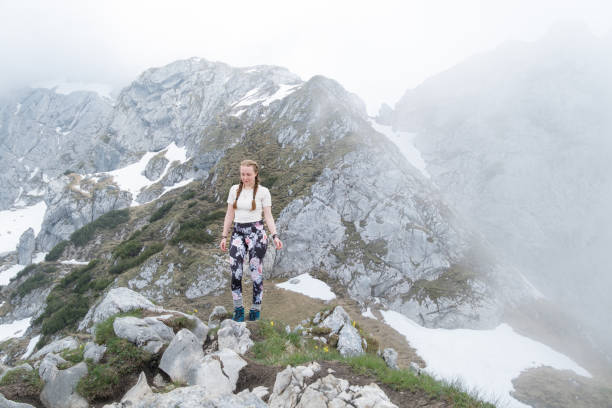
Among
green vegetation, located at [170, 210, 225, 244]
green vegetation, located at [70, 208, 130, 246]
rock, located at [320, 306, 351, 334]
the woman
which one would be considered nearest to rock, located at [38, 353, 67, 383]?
the woman

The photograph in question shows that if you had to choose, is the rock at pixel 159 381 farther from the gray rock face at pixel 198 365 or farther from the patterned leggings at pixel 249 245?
the patterned leggings at pixel 249 245

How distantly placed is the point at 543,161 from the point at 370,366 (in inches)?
3267

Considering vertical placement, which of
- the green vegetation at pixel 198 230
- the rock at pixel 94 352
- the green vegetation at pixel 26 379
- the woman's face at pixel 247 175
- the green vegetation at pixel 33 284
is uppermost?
the woman's face at pixel 247 175

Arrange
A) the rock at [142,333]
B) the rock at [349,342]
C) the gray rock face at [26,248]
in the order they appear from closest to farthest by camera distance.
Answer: the rock at [142,333]
the rock at [349,342]
the gray rock face at [26,248]

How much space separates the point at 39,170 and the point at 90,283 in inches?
7709

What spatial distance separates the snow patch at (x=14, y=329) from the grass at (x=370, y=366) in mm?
53780

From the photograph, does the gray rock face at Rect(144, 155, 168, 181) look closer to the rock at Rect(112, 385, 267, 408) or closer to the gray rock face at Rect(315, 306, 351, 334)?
the gray rock face at Rect(315, 306, 351, 334)

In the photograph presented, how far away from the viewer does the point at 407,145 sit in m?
95.4

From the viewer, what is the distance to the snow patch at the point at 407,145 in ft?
280

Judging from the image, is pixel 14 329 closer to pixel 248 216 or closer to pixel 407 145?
pixel 248 216

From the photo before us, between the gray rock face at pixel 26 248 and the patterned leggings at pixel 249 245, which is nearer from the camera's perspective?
the patterned leggings at pixel 249 245

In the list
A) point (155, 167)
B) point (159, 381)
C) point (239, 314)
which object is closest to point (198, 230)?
point (239, 314)

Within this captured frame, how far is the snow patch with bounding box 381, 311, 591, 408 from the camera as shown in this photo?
947 inches

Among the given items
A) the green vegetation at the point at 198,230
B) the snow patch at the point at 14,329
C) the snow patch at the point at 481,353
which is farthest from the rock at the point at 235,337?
the snow patch at the point at 14,329
